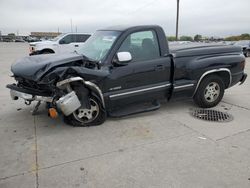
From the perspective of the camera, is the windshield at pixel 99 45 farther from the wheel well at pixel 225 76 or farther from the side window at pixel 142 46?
the wheel well at pixel 225 76

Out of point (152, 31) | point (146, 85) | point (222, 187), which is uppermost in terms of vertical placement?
point (152, 31)

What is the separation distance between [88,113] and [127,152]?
1.25 m

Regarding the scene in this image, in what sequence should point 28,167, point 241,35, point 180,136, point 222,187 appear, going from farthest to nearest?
1. point 241,35
2. point 180,136
3. point 28,167
4. point 222,187

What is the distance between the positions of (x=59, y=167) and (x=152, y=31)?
3.16 metres

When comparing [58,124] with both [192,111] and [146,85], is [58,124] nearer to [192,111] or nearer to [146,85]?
[146,85]

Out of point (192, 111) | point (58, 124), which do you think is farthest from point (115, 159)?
point (192, 111)

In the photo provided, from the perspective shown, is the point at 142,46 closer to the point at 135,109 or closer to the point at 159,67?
the point at 159,67

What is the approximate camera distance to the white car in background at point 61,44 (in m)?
13.8

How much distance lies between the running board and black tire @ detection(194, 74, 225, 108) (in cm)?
104

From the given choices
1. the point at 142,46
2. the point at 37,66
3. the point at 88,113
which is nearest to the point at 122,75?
the point at 142,46

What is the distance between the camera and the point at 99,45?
5020 millimetres

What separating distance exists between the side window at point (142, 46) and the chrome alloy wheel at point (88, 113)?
1.11 m

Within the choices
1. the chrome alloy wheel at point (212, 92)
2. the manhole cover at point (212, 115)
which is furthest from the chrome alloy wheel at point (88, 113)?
the chrome alloy wheel at point (212, 92)

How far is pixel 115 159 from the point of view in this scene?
337 cm
